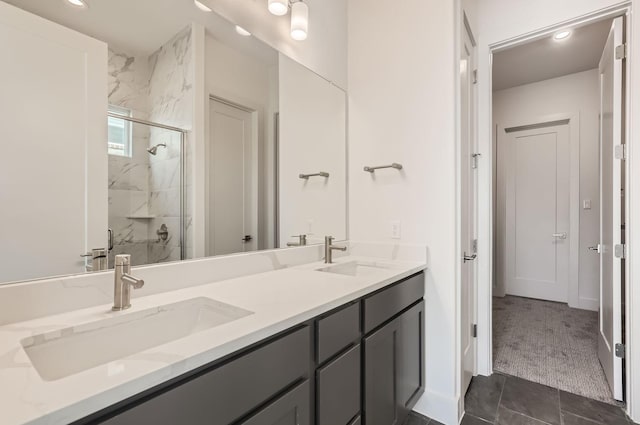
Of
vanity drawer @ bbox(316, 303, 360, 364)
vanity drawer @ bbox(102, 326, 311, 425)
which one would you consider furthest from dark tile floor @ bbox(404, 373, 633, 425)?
vanity drawer @ bbox(102, 326, 311, 425)

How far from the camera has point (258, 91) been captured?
5.38 feet

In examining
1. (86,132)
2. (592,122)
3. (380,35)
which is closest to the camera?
(86,132)

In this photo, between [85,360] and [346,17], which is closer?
[85,360]

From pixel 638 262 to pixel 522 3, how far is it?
1.85 m

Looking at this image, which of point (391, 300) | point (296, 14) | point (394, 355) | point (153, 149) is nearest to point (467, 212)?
point (391, 300)

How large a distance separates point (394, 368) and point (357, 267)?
2.13 ft

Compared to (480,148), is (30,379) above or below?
below

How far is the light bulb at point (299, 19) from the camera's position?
1728 millimetres

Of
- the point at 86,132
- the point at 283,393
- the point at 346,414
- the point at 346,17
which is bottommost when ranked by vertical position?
the point at 346,414

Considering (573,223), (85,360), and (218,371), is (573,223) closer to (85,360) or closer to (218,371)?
(218,371)

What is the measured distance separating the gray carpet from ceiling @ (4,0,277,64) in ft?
9.72

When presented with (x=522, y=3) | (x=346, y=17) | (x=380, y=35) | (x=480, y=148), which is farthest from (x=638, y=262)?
(x=346, y=17)

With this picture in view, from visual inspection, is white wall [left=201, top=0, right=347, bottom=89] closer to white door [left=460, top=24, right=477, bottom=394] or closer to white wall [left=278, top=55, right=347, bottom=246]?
white wall [left=278, top=55, right=347, bottom=246]

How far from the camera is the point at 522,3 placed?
2.12 metres
